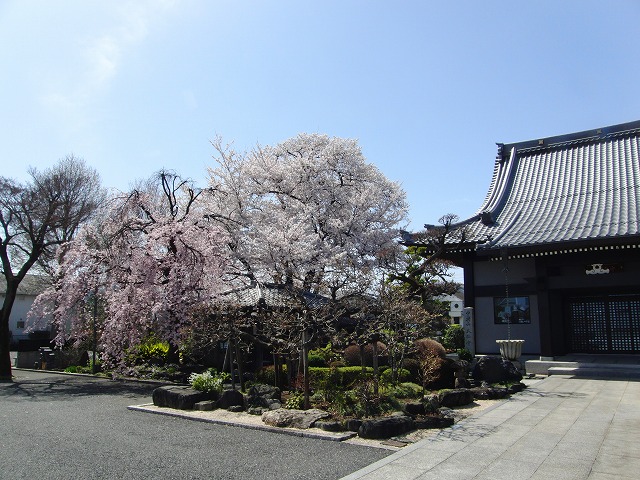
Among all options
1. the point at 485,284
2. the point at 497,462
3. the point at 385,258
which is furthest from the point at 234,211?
the point at 497,462

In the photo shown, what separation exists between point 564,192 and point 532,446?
628 inches

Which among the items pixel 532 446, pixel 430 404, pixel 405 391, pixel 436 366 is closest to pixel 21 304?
pixel 436 366

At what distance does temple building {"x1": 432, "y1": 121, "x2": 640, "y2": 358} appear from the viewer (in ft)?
55.7

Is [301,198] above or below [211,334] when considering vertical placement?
above

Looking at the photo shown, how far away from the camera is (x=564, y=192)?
2081cm

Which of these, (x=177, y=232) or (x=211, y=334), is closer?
(x=211, y=334)

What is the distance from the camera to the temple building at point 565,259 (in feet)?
55.7

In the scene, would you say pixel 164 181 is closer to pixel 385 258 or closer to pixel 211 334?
pixel 211 334

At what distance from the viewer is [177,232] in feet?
53.6

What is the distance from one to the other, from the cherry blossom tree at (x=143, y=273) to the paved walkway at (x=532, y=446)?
895 cm

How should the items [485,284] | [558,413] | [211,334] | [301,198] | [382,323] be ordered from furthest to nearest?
1. [301,198]
2. [485,284]
3. [211,334]
4. [382,323]
5. [558,413]

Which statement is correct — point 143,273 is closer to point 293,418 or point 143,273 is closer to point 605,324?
point 293,418

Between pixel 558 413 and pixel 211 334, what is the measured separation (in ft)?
27.5

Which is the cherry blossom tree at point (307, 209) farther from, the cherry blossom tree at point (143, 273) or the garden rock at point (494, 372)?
the garden rock at point (494, 372)
